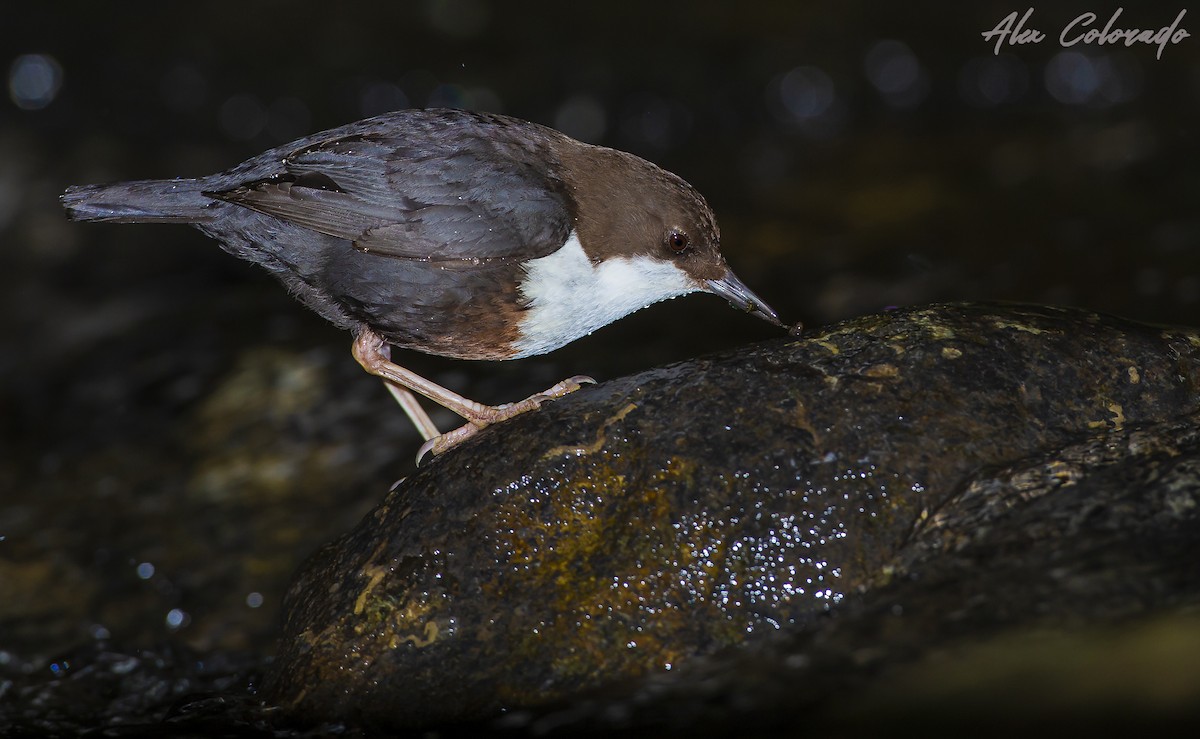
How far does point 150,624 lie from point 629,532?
7.49 feet

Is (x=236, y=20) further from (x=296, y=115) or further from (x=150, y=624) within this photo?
(x=150, y=624)

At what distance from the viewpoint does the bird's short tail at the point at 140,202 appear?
4215 millimetres

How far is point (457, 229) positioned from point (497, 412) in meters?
0.60

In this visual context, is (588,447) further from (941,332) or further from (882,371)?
(941,332)

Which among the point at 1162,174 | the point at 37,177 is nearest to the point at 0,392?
the point at 37,177

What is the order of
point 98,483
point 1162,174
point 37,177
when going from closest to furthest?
1. point 98,483
2. point 1162,174
3. point 37,177

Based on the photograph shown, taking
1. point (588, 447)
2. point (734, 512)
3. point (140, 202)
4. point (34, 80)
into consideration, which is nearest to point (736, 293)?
point (588, 447)

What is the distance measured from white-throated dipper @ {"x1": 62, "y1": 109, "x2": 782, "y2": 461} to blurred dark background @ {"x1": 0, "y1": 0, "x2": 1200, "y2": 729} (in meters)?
1.36

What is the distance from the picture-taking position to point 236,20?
889 centimetres

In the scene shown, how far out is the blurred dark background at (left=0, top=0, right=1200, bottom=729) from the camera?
5305mm

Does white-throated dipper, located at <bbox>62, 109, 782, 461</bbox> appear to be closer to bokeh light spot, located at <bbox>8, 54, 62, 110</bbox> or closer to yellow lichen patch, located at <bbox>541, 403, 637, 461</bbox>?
yellow lichen patch, located at <bbox>541, 403, 637, 461</bbox>

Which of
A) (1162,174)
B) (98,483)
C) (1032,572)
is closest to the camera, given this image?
(1032,572)

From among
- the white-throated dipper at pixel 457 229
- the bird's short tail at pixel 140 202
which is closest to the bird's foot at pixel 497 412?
the white-throated dipper at pixel 457 229

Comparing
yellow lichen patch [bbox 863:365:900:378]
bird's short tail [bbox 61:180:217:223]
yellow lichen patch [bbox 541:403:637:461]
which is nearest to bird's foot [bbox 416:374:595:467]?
yellow lichen patch [bbox 541:403:637:461]
